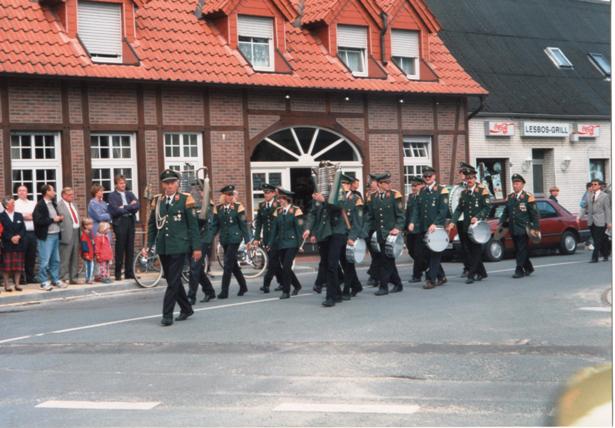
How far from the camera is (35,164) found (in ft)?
64.1

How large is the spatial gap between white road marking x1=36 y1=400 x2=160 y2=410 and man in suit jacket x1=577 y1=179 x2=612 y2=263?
14.4 meters

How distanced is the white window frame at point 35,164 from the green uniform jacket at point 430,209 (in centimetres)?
828

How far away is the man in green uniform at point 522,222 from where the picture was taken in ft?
53.9

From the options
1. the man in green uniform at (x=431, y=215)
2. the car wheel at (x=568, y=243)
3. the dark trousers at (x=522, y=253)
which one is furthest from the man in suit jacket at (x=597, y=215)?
the man in green uniform at (x=431, y=215)

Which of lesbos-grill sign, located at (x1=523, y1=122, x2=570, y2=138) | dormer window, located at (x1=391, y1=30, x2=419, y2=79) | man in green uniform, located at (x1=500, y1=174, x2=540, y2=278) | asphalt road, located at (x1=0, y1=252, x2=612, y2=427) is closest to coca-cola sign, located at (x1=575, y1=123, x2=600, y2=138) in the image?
lesbos-grill sign, located at (x1=523, y1=122, x2=570, y2=138)

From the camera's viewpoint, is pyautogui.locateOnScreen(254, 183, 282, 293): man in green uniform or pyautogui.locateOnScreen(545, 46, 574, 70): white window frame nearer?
pyautogui.locateOnScreen(254, 183, 282, 293): man in green uniform

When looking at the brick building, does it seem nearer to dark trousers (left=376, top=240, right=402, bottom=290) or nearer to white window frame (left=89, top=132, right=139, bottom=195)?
white window frame (left=89, top=132, right=139, bottom=195)

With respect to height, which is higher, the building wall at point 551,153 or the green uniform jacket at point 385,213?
the building wall at point 551,153

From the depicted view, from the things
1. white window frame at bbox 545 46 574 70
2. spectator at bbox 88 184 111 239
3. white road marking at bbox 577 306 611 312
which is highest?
white window frame at bbox 545 46 574 70

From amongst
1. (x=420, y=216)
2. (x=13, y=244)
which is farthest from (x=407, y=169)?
(x=13, y=244)

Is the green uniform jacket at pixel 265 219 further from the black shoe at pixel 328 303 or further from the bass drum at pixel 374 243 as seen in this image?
the black shoe at pixel 328 303

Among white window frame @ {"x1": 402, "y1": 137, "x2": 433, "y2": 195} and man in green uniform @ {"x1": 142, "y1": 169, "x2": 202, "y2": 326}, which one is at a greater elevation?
white window frame @ {"x1": 402, "y1": 137, "x2": 433, "y2": 195}

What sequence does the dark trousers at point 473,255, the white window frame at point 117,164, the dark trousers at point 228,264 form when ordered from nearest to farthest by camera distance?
the dark trousers at point 228,264 → the dark trousers at point 473,255 → the white window frame at point 117,164

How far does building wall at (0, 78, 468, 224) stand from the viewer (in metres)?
19.6
